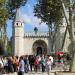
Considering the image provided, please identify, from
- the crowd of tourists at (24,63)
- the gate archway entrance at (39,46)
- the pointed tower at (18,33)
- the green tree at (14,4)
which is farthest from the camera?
the gate archway entrance at (39,46)

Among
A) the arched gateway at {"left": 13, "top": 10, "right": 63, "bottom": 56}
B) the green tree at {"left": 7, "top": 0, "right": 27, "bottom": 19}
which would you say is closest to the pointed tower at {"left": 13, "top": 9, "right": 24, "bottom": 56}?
the arched gateway at {"left": 13, "top": 10, "right": 63, "bottom": 56}

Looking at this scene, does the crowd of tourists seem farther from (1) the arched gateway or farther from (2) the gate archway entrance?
(2) the gate archway entrance

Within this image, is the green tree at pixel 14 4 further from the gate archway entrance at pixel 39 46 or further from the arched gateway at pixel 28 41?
the gate archway entrance at pixel 39 46

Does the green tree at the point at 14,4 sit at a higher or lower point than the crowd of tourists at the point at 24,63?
higher

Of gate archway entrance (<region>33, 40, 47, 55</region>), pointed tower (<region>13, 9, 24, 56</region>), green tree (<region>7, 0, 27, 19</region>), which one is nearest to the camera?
green tree (<region>7, 0, 27, 19</region>)

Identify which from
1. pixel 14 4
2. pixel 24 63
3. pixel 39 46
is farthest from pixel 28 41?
pixel 24 63

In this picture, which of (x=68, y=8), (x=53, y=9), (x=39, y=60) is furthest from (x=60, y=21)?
(x=68, y=8)

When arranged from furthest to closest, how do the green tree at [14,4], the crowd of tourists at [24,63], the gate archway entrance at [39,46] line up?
the gate archway entrance at [39,46], the green tree at [14,4], the crowd of tourists at [24,63]

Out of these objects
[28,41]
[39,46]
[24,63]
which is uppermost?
[28,41]

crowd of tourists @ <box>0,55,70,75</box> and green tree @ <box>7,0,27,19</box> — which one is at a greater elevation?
green tree @ <box>7,0,27,19</box>

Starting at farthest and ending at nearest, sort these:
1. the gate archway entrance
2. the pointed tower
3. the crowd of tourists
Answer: the gate archway entrance → the pointed tower → the crowd of tourists

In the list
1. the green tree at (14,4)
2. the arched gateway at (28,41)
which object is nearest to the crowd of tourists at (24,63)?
the green tree at (14,4)

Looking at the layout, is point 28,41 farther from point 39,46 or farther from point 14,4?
point 14,4

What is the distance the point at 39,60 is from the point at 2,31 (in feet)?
82.5
